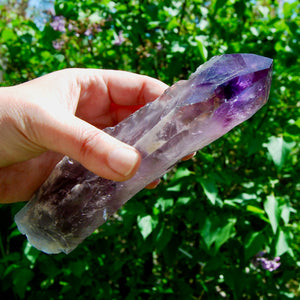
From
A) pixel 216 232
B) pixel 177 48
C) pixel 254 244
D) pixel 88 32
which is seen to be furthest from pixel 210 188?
pixel 88 32

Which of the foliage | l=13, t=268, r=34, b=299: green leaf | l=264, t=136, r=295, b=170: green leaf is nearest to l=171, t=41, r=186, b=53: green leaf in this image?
the foliage

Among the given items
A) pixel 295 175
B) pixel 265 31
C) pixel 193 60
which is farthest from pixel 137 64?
Answer: pixel 295 175

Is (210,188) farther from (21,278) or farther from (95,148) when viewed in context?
(21,278)

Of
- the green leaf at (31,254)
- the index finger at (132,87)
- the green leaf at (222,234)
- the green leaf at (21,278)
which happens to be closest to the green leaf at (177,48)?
the index finger at (132,87)

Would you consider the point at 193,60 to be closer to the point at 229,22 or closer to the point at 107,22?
the point at 229,22

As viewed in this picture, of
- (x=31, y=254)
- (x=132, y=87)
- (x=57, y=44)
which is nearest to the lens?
(x=132, y=87)
